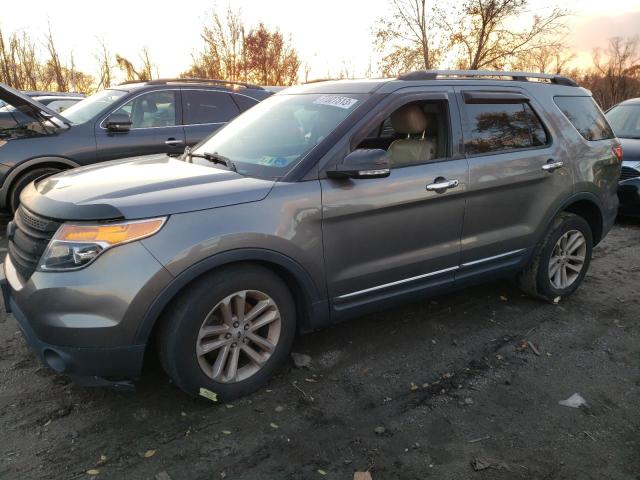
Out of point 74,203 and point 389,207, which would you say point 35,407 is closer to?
point 74,203

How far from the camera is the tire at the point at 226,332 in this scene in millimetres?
2559

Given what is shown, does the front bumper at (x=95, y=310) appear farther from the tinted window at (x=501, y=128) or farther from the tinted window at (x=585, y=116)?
the tinted window at (x=585, y=116)

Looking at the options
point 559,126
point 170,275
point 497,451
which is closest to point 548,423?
point 497,451

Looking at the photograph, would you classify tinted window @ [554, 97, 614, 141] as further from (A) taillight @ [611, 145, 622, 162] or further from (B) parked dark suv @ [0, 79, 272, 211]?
(B) parked dark suv @ [0, 79, 272, 211]

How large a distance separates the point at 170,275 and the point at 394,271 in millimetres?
1454

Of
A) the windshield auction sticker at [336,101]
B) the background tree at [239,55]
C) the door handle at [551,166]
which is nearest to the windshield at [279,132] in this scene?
the windshield auction sticker at [336,101]

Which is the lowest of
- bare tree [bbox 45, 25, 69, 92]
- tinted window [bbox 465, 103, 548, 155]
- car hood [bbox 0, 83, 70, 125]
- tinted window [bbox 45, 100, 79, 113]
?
tinted window [bbox 465, 103, 548, 155]

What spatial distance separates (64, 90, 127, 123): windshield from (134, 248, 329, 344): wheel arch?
191 inches

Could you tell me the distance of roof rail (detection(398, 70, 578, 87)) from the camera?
11.5 ft

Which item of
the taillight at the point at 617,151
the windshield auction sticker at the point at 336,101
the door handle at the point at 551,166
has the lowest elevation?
the door handle at the point at 551,166

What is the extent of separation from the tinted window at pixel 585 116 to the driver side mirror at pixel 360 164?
2135 millimetres

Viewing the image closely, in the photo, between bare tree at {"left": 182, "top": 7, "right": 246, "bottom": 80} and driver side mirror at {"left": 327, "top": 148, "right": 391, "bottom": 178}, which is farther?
bare tree at {"left": 182, "top": 7, "right": 246, "bottom": 80}

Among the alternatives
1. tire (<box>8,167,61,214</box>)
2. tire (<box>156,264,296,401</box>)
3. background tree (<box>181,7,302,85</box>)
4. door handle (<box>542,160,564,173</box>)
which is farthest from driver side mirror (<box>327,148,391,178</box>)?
background tree (<box>181,7,302,85</box>)

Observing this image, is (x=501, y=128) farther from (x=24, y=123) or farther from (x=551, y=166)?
(x=24, y=123)
